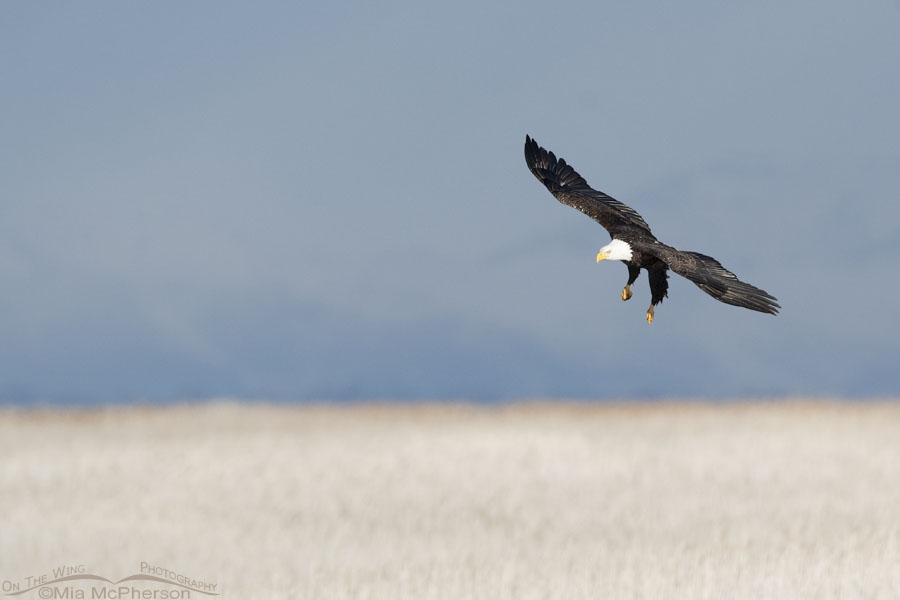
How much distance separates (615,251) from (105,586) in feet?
30.9

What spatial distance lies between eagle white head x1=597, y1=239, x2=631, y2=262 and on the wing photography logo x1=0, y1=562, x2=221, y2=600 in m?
Answer: 8.14

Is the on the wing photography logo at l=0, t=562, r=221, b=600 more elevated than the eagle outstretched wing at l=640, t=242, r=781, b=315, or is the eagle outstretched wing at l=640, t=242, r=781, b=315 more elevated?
the eagle outstretched wing at l=640, t=242, r=781, b=315

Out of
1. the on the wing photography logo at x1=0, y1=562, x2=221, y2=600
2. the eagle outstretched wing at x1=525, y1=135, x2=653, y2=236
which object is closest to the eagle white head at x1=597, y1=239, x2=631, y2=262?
the eagle outstretched wing at x1=525, y1=135, x2=653, y2=236

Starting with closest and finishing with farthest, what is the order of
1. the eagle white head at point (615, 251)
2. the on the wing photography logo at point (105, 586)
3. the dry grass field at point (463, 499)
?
the eagle white head at point (615, 251), the on the wing photography logo at point (105, 586), the dry grass field at point (463, 499)

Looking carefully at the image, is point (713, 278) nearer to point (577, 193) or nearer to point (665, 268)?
point (665, 268)

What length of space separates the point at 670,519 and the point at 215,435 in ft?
33.7

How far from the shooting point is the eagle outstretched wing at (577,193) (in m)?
8.01

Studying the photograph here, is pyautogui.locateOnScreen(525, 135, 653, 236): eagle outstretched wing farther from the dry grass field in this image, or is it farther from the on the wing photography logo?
the on the wing photography logo

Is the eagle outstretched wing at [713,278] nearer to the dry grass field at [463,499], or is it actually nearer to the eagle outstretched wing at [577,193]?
the eagle outstretched wing at [577,193]

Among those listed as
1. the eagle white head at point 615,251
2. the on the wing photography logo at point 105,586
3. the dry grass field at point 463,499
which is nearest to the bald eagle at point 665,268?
the eagle white head at point 615,251

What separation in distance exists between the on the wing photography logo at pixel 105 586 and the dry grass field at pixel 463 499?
4.5 inches

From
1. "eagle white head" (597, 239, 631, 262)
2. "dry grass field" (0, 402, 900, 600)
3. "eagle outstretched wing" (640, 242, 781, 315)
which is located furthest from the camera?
"dry grass field" (0, 402, 900, 600)

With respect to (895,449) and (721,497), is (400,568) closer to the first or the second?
(721,497)

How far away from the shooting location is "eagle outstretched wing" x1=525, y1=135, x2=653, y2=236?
315 inches
